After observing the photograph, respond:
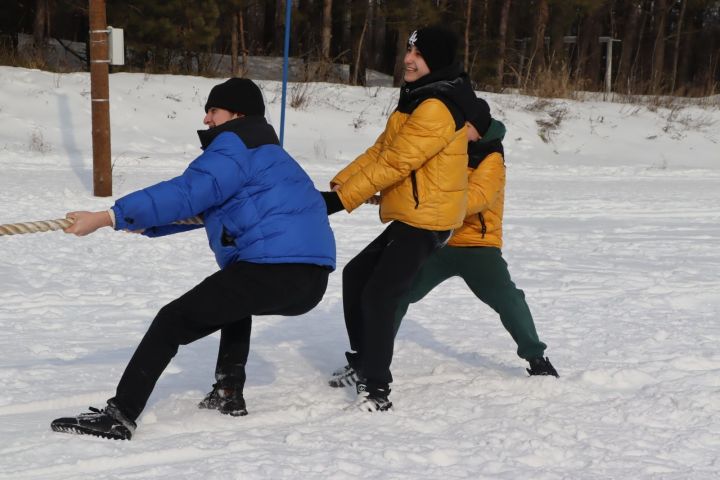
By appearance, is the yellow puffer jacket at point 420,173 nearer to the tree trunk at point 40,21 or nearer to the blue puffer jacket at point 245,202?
the blue puffer jacket at point 245,202

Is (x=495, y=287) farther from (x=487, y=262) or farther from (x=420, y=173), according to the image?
(x=420, y=173)

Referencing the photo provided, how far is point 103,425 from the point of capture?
3830 mm

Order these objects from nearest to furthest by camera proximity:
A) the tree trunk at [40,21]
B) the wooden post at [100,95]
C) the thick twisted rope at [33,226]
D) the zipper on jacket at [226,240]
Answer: the thick twisted rope at [33,226] < the zipper on jacket at [226,240] < the wooden post at [100,95] < the tree trunk at [40,21]

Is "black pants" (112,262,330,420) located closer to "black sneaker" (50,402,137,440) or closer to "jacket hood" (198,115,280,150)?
"black sneaker" (50,402,137,440)

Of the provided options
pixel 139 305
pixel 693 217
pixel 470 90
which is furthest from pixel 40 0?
pixel 470 90

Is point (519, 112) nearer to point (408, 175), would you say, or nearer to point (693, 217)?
point (693, 217)

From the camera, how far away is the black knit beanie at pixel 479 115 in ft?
14.2

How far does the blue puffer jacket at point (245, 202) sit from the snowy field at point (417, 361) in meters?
0.73

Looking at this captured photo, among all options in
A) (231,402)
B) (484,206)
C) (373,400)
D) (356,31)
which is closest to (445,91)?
(484,206)

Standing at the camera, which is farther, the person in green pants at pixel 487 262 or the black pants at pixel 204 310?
the person in green pants at pixel 487 262

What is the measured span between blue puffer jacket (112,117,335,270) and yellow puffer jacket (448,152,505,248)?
0.89 meters

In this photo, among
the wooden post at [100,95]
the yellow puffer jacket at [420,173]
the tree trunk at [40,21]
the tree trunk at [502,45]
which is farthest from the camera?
the tree trunk at [502,45]

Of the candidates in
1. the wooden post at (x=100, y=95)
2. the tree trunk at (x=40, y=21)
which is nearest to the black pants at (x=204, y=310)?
the wooden post at (x=100, y=95)

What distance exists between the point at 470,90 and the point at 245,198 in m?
1.14
